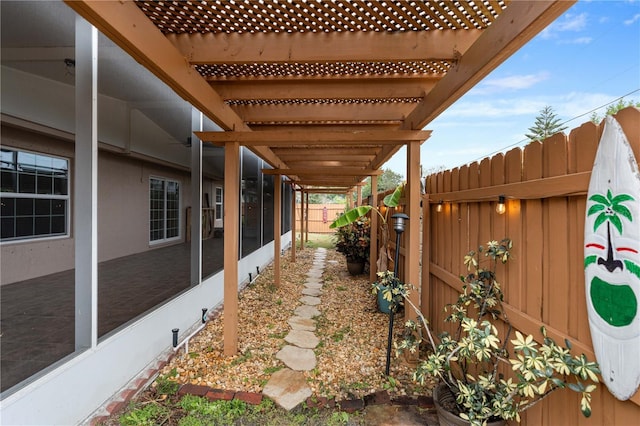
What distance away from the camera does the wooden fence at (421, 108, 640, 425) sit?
1.42 m

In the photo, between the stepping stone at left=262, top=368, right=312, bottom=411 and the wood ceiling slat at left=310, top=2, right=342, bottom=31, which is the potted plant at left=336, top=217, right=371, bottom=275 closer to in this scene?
the stepping stone at left=262, top=368, right=312, bottom=411

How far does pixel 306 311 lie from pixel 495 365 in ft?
11.0

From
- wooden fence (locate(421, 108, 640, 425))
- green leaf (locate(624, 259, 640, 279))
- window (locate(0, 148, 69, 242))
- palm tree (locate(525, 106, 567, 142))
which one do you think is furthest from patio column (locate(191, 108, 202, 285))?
palm tree (locate(525, 106, 567, 142))

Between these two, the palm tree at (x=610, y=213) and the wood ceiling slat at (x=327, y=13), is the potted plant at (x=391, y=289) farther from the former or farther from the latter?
the wood ceiling slat at (x=327, y=13)

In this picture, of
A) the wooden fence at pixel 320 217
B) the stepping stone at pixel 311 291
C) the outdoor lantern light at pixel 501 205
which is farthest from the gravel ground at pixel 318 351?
the wooden fence at pixel 320 217

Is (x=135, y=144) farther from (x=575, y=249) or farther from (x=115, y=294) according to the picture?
(x=575, y=249)

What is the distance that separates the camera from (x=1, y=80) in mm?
3912

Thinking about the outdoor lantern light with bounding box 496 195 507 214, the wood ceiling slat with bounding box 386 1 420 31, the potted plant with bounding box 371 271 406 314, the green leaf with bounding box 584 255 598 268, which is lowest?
the potted plant with bounding box 371 271 406 314

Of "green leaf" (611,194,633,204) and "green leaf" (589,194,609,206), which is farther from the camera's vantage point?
"green leaf" (589,194,609,206)

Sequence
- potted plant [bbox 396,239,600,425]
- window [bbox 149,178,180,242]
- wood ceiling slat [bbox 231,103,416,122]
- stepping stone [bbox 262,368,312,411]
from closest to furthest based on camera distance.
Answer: potted plant [bbox 396,239,600,425]
stepping stone [bbox 262,368,312,411]
wood ceiling slat [bbox 231,103,416,122]
window [bbox 149,178,180,242]

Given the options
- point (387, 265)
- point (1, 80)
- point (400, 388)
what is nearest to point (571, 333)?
point (400, 388)

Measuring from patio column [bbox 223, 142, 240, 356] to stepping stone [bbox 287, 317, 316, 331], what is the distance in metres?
1.11

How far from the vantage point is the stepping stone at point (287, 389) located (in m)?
2.48

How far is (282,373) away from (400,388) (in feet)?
3.99
